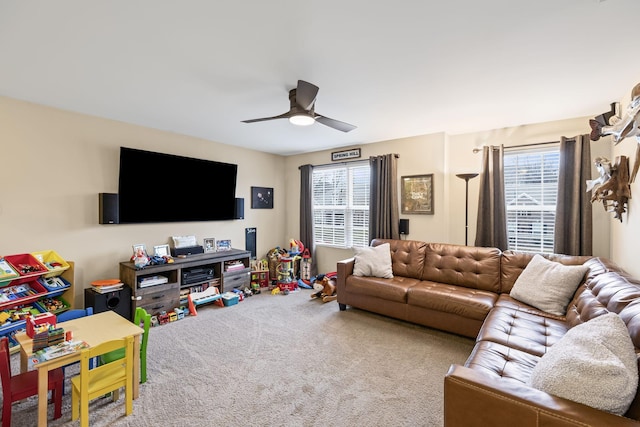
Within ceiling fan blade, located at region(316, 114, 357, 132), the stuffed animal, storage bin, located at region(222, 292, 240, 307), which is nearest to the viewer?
ceiling fan blade, located at region(316, 114, 357, 132)

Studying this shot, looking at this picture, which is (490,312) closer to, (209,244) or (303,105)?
(303,105)

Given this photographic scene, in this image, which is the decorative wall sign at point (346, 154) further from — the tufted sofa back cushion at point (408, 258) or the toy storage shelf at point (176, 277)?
the toy storage shelf at point (176, 277)

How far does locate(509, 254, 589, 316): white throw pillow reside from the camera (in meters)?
2.45

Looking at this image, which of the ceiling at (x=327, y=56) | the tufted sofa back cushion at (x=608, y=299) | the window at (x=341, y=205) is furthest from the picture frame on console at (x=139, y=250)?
the tufted sofa back cushion at (x=608, y=299)

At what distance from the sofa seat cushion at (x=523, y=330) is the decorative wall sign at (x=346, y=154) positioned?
313 centimetres

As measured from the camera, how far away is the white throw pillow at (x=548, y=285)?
245 centimetres

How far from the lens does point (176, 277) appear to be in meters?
3.60

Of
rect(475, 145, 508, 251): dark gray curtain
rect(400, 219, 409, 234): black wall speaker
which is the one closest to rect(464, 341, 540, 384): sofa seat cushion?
rect(475, 145, 508, 251): dark gray curtain

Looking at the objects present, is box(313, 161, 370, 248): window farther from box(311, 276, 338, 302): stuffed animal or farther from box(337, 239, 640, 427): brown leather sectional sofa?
box(311, 276, 338, 302): stuffed animal

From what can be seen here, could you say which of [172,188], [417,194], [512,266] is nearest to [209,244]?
[172,188]

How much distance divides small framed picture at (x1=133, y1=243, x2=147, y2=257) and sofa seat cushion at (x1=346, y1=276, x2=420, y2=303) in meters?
2.60

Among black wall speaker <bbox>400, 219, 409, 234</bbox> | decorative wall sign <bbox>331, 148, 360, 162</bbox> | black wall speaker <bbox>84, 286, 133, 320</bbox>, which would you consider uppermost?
decorative wall sign <bbox>331, 148, 360, 162</bbox>

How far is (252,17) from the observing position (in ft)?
5.26

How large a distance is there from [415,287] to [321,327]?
117 cm
